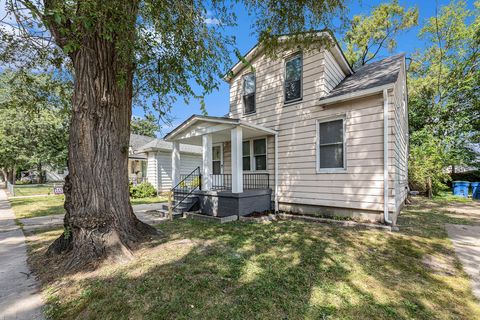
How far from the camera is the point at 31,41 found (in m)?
4.19

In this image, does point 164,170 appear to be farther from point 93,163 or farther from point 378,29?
point 378,29

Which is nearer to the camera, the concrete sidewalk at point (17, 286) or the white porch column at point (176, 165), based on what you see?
the concrete sidewalk at point (17, 286)

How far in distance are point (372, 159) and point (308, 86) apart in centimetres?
295

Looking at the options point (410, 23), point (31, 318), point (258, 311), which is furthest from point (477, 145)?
point (31, 318)

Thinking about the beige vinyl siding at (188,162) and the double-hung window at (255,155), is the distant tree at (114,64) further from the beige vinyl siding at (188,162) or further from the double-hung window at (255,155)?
the beige vinyl siding at (188,162)

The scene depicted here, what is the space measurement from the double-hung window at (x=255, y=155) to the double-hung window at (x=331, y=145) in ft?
6.78

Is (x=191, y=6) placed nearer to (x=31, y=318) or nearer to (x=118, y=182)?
(x=118, y=182)

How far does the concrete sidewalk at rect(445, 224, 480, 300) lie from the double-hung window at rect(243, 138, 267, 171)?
17.2ft

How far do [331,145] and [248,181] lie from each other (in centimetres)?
340

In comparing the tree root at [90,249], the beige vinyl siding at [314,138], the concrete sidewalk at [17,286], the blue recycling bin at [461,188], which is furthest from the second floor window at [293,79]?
the blue recycling bin at [461,188]

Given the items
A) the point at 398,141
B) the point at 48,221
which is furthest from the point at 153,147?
the point at 398,141

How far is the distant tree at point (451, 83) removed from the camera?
46.0 ft

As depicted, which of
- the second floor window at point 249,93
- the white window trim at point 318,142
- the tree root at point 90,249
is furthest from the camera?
the second floor window at point 249,93

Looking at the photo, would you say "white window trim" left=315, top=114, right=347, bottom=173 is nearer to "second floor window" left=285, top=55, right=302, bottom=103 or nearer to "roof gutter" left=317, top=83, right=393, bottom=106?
"roof gutter" left=317, top=83, right=393, bottom=106
